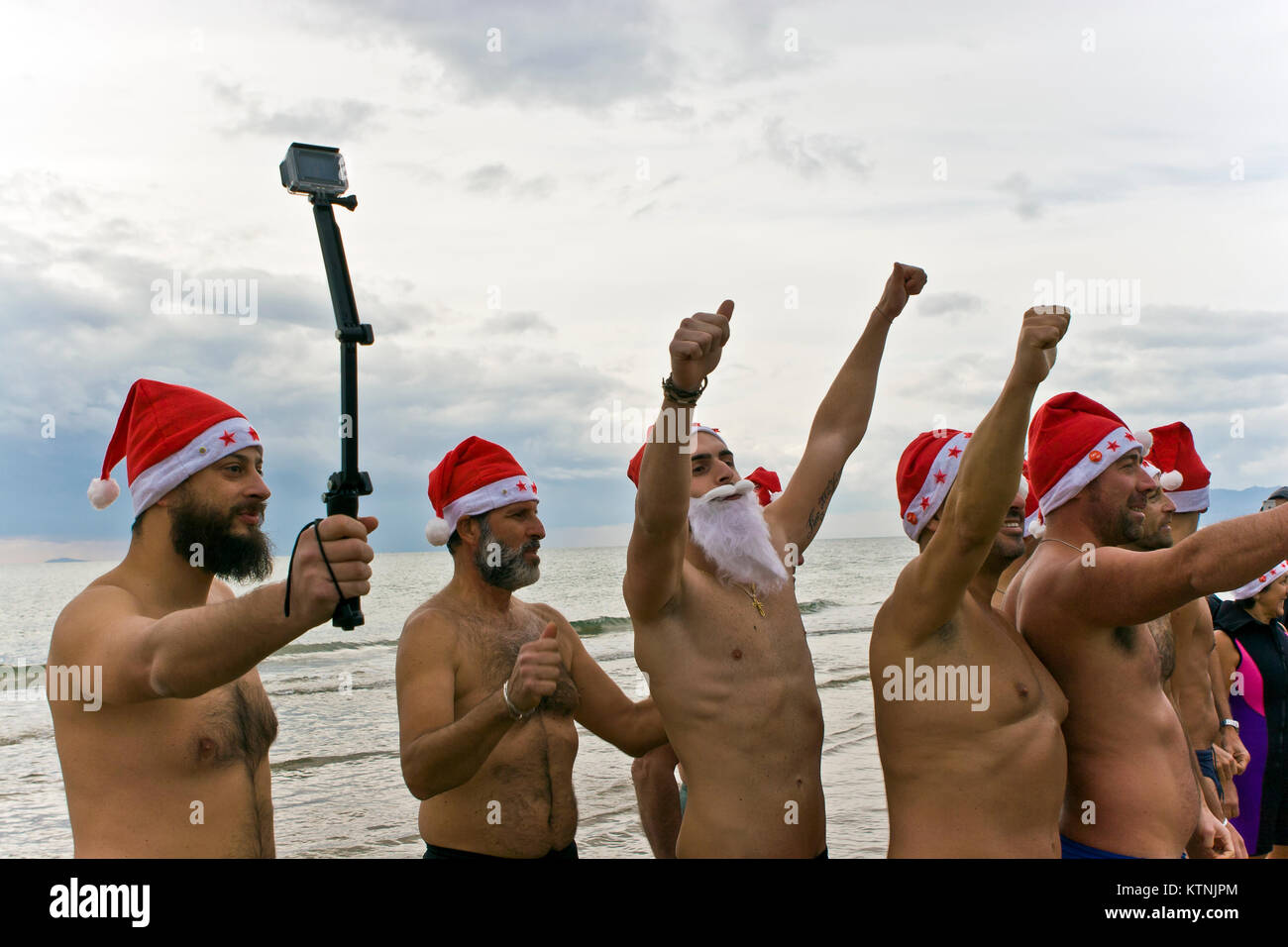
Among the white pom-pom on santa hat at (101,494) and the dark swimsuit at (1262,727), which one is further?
the dark swimsuit at (1262,727)

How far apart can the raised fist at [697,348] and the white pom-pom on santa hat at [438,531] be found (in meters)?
2.11

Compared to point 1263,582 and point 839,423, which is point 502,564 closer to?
point 839,423

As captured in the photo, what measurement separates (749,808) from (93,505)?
272 centimetres

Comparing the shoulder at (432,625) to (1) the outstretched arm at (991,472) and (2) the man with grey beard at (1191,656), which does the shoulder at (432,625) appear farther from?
(2) the man with grey beard at (1191,656)

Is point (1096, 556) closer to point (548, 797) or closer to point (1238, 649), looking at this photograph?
point (548, 797)

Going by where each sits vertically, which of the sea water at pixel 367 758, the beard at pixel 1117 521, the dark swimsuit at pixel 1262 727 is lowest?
the sea water at pixel 367 758

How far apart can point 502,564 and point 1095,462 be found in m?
2.55

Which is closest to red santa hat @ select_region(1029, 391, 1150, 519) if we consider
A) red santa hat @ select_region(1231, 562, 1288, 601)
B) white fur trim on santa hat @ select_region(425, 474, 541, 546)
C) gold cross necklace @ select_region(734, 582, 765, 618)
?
gold cross necklace @ select_region(734, 582, 765, 618)

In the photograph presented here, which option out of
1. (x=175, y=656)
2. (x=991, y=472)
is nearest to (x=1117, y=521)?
(x=991, y=472)

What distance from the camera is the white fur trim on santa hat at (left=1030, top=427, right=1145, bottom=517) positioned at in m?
4.23

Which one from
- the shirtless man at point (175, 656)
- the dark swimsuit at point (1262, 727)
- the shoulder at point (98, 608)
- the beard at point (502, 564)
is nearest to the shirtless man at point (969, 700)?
the beard at point (502, 564)

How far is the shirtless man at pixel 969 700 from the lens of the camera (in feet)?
10.6
